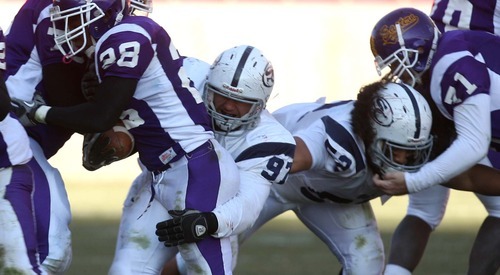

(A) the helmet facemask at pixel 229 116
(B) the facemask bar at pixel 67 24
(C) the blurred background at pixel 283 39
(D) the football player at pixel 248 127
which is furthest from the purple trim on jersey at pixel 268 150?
(C) the blurred background at pixel 283 39

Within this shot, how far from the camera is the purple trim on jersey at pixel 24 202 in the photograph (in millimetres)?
4734

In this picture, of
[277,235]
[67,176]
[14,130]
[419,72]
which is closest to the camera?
[14,130]

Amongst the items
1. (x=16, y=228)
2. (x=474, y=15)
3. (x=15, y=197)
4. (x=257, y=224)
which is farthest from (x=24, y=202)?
(x=474, y=15)

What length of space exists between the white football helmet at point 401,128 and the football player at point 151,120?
752 millimetres

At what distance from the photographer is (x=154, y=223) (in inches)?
206

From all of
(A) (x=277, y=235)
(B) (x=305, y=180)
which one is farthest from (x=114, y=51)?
(A) (x=277, y=235)

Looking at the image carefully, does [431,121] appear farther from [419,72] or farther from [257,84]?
[257,84]

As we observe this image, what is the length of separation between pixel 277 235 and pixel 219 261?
390 centimetres

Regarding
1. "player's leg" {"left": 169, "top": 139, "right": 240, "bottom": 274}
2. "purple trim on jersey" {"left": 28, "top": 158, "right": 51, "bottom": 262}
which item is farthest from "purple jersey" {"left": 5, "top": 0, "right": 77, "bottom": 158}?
"player's leg" {"left": 169, "top": 139, "right": 240, "bottom": 274}

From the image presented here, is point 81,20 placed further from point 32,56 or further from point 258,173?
point 258,173

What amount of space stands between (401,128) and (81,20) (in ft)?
5.09

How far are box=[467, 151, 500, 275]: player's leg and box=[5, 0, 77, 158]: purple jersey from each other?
2214mm

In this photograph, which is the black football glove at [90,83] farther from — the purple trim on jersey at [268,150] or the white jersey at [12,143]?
the purple trim on jersey at [268,150]

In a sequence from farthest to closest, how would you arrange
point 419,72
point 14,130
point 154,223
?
point 419,72 < point 154,223 < point 14,130
